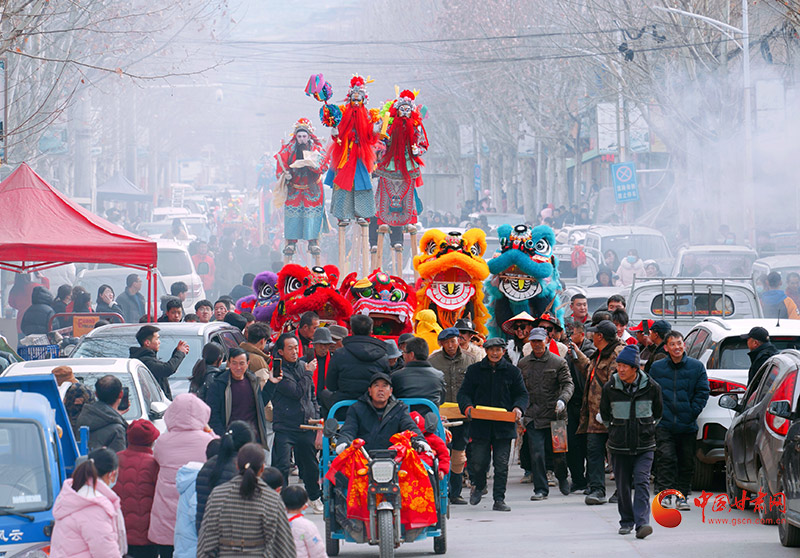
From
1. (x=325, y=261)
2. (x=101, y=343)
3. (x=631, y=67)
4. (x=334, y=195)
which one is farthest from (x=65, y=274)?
(x=631, y=67)

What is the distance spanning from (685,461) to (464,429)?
6.81 feet

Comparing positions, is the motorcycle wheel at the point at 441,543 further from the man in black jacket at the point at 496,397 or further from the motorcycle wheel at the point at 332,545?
the man in black jacket at the point at 496,397

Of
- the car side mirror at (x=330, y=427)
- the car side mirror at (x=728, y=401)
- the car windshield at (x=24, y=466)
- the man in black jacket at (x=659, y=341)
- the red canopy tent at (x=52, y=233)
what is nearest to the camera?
the car windshield at (x=24, y=466)

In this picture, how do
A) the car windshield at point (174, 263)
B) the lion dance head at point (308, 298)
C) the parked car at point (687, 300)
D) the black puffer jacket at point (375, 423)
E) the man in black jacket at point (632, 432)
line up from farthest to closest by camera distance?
1. the car windshield at point (174, 263)
2. the parked car at point (687, 300)
3. the lion dance head at point (308, 298)
4. the man in black jacket at point (632, 432)
5. the black puffer jacket at point (375, 423)

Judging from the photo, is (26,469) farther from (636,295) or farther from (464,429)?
(636,295)

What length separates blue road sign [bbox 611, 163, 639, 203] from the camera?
38.3 m

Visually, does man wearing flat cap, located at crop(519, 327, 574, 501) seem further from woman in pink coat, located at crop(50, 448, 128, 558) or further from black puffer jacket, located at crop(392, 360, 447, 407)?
woman in pink coat, located at crop(50, 448, 128, 558)

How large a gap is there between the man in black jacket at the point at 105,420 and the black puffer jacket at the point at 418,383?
2153mm

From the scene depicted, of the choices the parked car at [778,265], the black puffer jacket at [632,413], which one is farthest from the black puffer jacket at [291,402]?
the parked car at [778,265]

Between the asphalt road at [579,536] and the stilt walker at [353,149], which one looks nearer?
the asphalt road at [579,536]

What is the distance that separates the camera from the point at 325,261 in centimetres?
3638

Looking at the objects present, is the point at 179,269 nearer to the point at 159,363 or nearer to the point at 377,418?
the point at 159,363

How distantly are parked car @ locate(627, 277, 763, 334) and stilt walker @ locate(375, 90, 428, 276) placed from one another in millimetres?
3472

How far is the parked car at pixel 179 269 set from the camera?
84.1 feet
